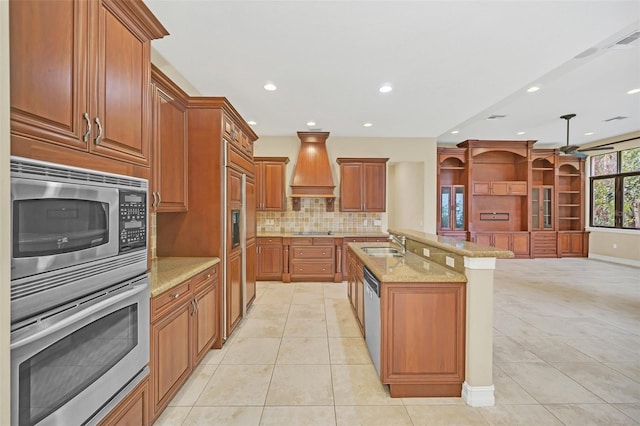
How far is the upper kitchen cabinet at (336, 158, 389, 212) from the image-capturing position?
529cm

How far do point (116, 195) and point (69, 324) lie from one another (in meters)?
0.54

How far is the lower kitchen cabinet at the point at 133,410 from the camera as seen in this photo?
3.97 ft

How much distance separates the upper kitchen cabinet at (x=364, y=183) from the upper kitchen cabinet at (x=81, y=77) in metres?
4.08

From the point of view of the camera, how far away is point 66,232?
973mm

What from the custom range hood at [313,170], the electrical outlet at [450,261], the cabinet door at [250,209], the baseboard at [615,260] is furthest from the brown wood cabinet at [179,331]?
the baseboard at [615,260]

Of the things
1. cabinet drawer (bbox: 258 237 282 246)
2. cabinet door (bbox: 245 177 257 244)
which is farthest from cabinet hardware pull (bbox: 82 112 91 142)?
cabinet drawer (bbox: 258 237 282 246)

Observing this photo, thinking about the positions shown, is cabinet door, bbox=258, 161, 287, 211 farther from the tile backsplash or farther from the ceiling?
the ceiling

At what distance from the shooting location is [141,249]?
1369 millimetres

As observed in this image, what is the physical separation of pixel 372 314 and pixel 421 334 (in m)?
0.44

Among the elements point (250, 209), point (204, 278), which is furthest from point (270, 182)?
point (204, 278)

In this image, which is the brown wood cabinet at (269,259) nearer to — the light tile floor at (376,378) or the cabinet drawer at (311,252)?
the cabinet drawer at (311,252)

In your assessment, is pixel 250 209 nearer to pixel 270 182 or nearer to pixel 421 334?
pixel 270 182

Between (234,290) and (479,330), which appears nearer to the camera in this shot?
(479,330)

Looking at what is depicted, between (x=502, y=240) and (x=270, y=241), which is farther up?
(x=270, y=241)
